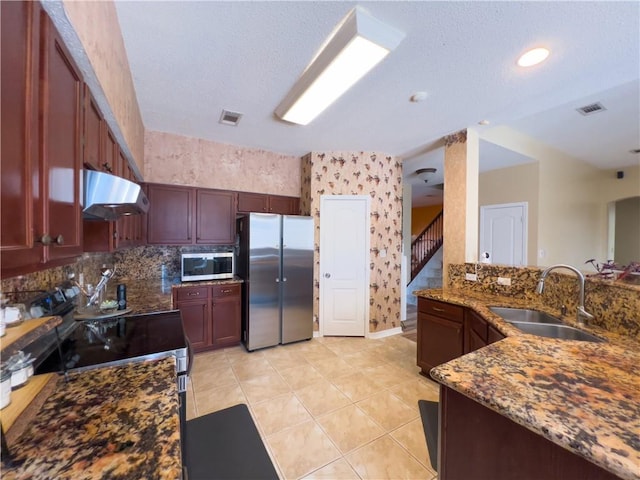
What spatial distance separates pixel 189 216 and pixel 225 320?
142cm

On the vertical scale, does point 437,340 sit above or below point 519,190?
below

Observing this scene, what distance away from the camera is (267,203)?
3744 millimetres

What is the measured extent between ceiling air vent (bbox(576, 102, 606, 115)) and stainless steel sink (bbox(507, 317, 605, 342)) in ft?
8.15

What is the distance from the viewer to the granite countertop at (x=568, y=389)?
0.71 meters

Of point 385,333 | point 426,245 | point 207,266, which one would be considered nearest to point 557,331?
point 385,333

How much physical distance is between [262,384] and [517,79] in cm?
344

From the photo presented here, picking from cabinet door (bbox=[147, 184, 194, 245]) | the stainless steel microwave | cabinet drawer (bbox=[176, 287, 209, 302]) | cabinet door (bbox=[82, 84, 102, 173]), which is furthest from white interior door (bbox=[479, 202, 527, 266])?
cabinet door (bbox=[82, 84, 102, 173])

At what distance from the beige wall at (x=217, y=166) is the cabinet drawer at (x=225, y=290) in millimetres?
1348

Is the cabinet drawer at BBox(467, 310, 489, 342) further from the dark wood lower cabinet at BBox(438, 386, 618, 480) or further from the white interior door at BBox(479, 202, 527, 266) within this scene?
the white interior door at BBox(479, 202, 527, 266)

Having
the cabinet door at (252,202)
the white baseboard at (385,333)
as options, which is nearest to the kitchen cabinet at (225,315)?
the cabinet door at (252,202)

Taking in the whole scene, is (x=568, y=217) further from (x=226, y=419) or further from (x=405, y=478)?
(x=226, y=419)

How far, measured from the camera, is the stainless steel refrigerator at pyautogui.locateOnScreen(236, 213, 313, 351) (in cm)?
321

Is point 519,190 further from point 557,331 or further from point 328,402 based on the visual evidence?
point 328,402

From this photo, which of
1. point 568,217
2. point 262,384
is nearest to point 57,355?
point 262,384
